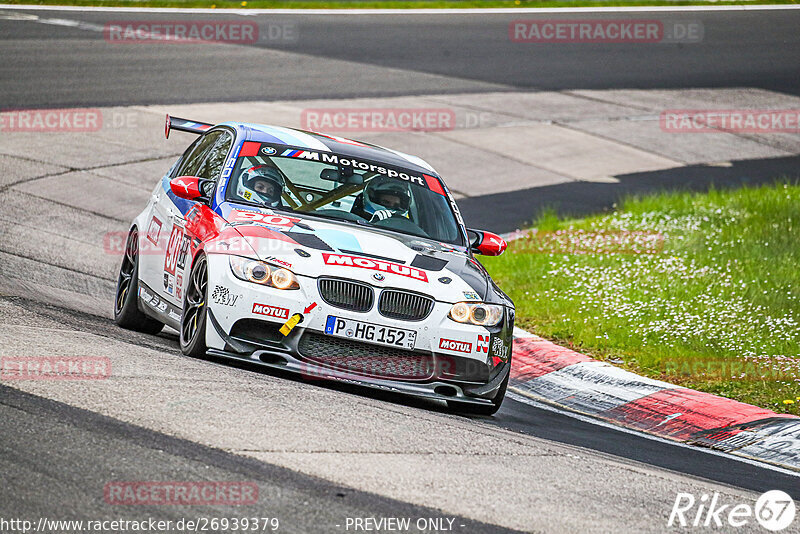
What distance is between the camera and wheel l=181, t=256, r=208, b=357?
710 cm

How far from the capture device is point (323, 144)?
8688 mm

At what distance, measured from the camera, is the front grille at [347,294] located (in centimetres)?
694

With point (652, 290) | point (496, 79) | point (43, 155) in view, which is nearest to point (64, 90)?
point (43, 155)

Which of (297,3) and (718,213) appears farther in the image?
(297,3)

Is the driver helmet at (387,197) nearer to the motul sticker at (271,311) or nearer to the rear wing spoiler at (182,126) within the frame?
the motul sticker at (271,311)

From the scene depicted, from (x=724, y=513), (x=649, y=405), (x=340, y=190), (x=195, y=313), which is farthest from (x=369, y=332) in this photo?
(x=649, y=405)

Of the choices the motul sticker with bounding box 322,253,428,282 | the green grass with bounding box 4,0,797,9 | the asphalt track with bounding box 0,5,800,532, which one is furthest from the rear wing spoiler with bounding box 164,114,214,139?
the green grass with bounding box 4,0,797,9

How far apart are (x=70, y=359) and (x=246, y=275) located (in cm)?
117

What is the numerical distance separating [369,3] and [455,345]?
23.9 meters

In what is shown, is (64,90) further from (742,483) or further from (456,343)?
(742,483)

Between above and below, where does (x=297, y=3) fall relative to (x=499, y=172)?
above

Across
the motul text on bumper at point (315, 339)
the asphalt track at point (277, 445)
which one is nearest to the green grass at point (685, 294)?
the asphalt track at point (277, 445)

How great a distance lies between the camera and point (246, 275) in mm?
6977

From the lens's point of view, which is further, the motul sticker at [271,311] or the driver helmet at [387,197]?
the driver helmet at [387,197]
